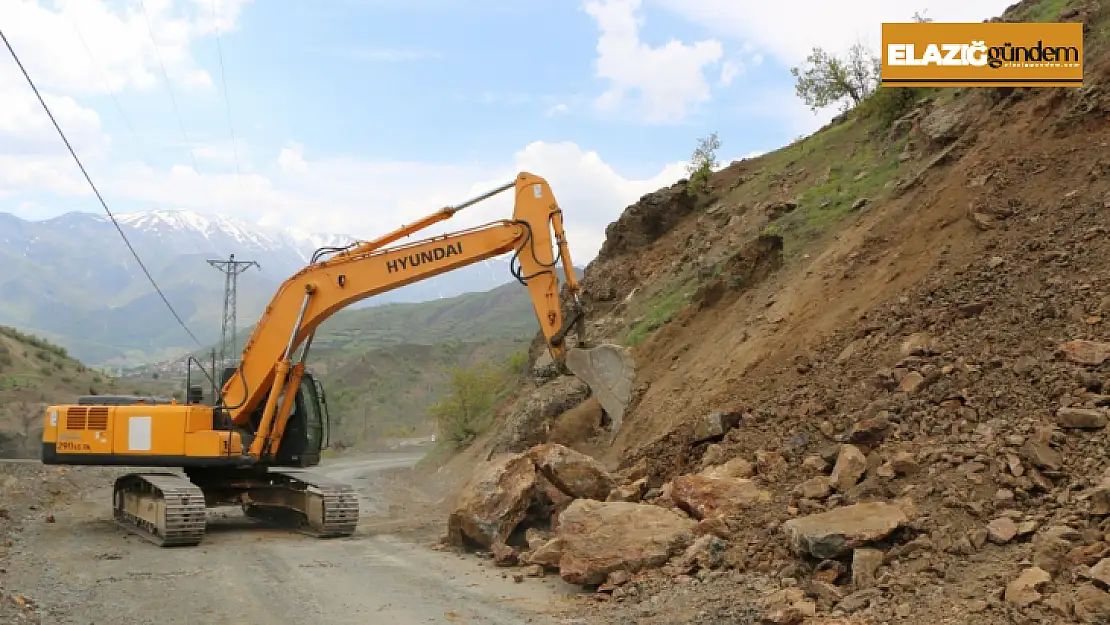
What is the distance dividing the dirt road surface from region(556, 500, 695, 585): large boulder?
35cm

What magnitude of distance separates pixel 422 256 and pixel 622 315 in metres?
10.3

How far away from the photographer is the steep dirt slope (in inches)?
282

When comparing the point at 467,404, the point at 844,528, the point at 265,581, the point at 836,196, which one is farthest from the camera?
the point at 467,404

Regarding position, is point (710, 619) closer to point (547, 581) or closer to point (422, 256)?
point (547, 581)

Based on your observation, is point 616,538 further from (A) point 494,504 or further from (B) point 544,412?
(B) point 544,412

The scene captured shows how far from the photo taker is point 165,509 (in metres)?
12.9

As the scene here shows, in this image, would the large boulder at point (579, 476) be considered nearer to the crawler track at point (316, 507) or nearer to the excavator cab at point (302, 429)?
the crawler track at point (316, 507)

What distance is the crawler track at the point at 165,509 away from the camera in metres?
13.0

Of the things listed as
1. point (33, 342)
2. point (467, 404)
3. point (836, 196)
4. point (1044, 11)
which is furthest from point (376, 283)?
point (33, 342)

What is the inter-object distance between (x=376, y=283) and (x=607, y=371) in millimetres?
3830

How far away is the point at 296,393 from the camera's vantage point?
588 inches

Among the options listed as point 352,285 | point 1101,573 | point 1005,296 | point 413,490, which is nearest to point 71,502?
point 413,490

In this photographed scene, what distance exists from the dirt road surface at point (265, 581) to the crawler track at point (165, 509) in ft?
0.73

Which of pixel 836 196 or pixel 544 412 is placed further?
pixel 836 196
